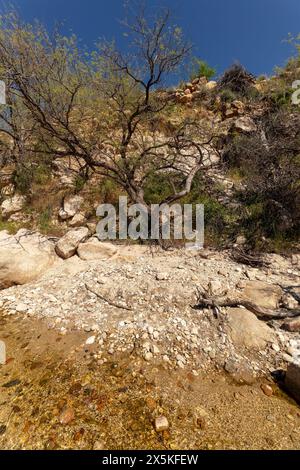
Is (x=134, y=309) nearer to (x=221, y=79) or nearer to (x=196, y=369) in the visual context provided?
(x=196, y=369)

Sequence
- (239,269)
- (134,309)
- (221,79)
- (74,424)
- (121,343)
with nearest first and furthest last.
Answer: (74,424) < (121,343) < (134,309) < (239,269) < (221,79)

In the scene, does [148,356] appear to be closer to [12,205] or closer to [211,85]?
[12,205]

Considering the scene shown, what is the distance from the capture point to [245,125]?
8.20 metres

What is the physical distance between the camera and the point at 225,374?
2314mm

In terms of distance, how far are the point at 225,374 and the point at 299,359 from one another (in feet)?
2.33

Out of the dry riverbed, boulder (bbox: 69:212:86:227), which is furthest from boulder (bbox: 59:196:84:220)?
the dry riverbed

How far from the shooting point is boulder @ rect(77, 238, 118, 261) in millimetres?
4359

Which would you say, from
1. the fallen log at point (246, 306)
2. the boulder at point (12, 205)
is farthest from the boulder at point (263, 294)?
the boulder at point (12, 205)

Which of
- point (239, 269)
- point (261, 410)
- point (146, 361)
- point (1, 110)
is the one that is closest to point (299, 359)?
point (261, 410)

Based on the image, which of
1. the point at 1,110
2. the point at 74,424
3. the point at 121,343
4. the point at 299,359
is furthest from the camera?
the point at 1,110

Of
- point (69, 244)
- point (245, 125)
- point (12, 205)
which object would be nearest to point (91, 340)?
point (69, 244)

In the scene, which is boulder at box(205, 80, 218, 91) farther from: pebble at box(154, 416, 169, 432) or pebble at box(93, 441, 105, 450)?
pebble at box(93, 441, 105, 450)

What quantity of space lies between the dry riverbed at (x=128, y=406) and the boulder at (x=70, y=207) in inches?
148

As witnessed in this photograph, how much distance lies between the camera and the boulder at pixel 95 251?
4.36m
